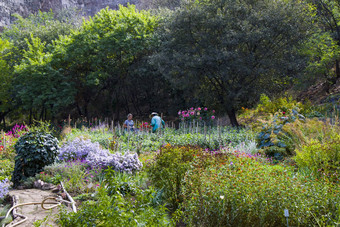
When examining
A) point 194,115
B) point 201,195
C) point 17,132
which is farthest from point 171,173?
point 17,132

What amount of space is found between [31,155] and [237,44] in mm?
9764

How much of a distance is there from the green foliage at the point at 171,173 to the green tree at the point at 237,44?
26.8 ft

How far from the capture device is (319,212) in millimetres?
3342

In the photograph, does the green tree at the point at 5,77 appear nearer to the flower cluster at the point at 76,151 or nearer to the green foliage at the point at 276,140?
the flower cluster at the point at 76,151

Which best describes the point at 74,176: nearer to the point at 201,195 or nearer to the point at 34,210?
the point at 34,210

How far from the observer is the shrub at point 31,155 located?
643 centimetres

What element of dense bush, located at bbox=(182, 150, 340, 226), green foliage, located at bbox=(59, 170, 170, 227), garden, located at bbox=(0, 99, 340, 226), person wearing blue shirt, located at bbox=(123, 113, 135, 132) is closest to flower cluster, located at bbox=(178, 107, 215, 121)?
person wearing blue shirt, located at bbox=(123, 113, 135, 132)

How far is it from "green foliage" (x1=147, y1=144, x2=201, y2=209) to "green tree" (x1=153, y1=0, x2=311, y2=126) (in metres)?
8.17

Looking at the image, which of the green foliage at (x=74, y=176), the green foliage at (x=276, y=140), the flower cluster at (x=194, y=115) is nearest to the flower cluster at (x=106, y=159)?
the green foliage at (x=74, y=176)

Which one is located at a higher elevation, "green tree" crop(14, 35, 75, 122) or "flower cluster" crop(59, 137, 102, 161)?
"green tree" crop(14, 35, 75, 122)

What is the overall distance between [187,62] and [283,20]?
457cm

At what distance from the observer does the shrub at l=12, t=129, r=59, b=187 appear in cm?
643

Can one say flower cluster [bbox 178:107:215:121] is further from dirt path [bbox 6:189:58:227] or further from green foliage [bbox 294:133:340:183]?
dirt path [bbox 6:189:58:227]

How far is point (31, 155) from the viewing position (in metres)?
6.43
